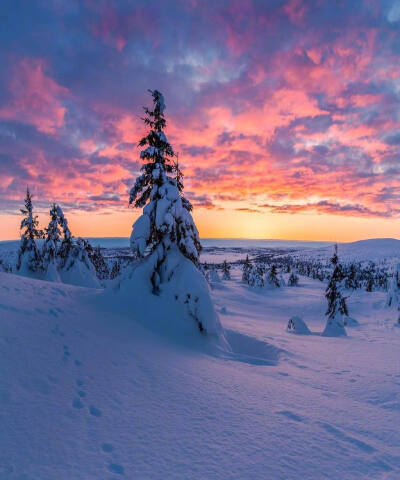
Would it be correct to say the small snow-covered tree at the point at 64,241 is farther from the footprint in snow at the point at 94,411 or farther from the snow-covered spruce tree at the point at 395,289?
the snow-covered spruce tree at the point at 395,289

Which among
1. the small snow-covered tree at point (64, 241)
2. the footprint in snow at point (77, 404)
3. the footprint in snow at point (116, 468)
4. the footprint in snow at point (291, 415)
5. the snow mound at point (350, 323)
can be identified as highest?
the small snow-covered tree at point (64, 241)

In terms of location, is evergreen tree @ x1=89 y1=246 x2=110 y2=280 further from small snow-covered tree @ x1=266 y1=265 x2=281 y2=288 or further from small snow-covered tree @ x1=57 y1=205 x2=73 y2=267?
small snow-covered tree @ x1=266 y1=265 x2=281 y2=288

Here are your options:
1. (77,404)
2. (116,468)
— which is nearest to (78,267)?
(77,404)

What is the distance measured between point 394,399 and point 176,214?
8768 millimetres

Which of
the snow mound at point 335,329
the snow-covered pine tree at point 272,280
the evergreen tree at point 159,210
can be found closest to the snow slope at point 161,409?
the evergreen tree at point 159,210

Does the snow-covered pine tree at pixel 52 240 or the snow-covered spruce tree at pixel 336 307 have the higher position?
the snow-covered pine tree at pixel 52 240

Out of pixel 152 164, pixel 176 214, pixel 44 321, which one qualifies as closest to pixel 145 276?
pixel 176 214

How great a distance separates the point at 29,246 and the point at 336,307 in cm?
2925

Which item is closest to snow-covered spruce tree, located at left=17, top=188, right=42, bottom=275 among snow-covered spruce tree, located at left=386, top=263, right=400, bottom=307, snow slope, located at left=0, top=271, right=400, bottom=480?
snow slope, located at left=0, top=271, right=400, bottom=480

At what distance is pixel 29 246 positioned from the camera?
2245cm

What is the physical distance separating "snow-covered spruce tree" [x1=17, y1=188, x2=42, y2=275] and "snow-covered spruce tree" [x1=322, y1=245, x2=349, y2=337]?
89.3ft

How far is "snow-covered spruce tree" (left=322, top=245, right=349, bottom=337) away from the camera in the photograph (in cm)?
1928

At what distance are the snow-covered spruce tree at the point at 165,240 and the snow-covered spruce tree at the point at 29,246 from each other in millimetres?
17228

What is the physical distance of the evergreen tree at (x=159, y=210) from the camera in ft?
31.5
